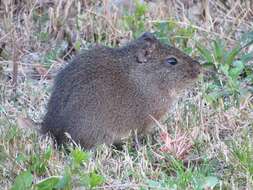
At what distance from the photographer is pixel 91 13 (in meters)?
7.87

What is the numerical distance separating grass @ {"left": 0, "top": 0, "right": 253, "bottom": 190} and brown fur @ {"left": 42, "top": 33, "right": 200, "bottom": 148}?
130 mm

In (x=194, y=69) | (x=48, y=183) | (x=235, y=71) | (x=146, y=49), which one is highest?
(x=146, y=49)

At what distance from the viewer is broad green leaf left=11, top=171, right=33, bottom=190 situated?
4648 millimetres

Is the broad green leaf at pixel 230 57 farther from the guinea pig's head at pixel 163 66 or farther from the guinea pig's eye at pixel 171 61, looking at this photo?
the guinea pig's eye at pixel 171 61

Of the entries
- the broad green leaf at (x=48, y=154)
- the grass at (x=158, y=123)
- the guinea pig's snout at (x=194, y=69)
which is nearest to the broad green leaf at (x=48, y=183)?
the grass at (x=158, y=123)

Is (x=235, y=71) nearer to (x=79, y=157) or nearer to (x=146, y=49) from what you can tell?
(x=146, y=49)

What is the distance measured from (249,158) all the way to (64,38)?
3.38 m

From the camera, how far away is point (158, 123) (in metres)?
5.77

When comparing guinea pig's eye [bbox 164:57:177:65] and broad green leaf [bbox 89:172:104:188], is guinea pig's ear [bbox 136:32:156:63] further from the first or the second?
broad green leaf [bbox 89:172:104:188]

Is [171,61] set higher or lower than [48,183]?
higher

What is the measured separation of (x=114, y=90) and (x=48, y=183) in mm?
1174

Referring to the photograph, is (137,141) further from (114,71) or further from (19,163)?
(19,163)

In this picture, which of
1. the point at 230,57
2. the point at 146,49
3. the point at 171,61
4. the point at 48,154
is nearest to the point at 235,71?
the point at 230,57

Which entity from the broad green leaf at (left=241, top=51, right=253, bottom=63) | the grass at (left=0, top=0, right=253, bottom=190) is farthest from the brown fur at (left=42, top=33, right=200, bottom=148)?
the broad green leaf at (left=241, top=51, right=253, bottom=63)
